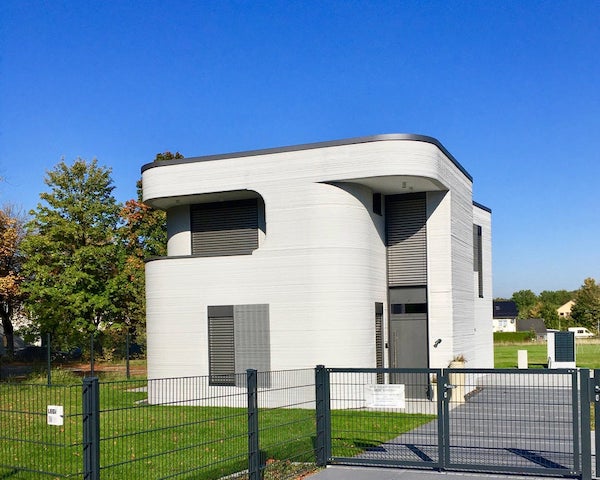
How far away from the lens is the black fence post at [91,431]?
6469 mm

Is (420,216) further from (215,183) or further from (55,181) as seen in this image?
(55,181)

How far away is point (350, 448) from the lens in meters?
Answer: 11.3

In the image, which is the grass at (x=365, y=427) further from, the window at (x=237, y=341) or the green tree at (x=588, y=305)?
the green tree at (x=588, y=305)

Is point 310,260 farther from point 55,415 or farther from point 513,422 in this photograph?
point 55,415

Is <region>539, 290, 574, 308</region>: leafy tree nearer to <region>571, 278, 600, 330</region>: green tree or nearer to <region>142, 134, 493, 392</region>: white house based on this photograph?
<region>571, 278, 600, 330</region>: green tree

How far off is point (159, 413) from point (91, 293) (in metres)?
27.4

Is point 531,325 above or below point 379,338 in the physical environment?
below

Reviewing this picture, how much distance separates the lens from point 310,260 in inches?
725

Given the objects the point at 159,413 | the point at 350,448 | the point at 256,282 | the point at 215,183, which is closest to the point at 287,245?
the point at 256,282

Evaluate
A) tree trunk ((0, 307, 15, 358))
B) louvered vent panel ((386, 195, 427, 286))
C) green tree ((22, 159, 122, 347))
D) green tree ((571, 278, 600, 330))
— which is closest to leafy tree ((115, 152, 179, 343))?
green tree ((22, 159, 122, 347))

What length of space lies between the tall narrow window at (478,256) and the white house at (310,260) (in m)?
3.94

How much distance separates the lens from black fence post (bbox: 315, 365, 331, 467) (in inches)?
416

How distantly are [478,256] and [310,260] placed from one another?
9860 mm

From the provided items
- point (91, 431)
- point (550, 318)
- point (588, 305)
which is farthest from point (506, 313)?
point (91, 431)
